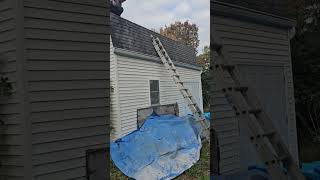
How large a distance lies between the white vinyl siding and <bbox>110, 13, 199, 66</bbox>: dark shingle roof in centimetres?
6

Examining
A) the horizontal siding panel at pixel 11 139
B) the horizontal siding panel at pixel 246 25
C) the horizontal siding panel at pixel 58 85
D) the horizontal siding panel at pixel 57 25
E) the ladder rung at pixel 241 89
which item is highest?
the horizontal siding panel at pixel 57 25

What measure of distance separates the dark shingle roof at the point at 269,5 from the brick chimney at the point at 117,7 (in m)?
0.56

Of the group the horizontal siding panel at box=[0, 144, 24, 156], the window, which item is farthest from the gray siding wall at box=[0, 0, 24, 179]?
the window

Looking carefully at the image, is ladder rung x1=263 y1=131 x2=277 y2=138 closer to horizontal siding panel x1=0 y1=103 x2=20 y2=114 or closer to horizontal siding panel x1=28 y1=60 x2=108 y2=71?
horizontal siding panel x1=28 y1=60 x2=108 y2=71

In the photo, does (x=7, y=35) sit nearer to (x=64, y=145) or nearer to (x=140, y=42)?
(x=64, y=145)

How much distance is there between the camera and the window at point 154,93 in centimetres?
203

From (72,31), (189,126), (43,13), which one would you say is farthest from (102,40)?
(189,126)

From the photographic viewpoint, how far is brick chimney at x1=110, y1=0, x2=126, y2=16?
2.13m

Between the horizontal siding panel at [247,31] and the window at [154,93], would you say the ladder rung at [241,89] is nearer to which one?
the horizontal siding panel at [247,31]

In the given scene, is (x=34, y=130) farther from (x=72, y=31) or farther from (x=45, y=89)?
(x=72, y=31)

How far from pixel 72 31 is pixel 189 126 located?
3.02 feet

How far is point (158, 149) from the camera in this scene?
220 centimetres

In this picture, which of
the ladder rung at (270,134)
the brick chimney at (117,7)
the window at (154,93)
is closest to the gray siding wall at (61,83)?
the brick chimney at (117,7)

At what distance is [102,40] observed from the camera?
7.37ft
